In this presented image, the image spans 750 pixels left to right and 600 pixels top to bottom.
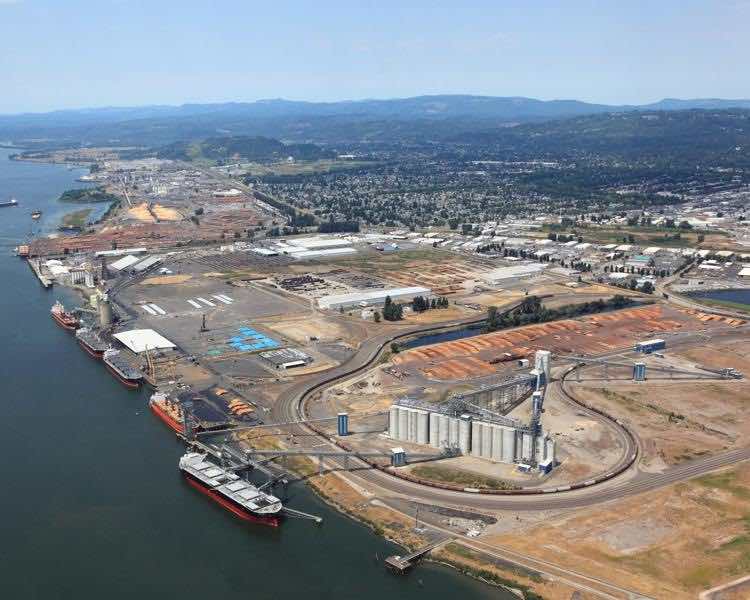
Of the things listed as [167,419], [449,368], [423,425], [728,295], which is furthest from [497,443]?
[728,295]

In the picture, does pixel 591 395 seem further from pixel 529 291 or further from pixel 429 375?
pixel 529 291

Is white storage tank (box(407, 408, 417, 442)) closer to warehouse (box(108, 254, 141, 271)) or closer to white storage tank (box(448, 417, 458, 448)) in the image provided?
white storage tank (box(448, 417, 458, 448))

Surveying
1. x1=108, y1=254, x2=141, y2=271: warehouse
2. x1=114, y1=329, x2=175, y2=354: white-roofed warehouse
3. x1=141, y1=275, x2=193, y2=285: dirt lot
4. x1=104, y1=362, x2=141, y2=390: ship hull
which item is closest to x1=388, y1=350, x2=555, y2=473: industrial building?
x1=104, y1=362, x2=141, y2=390: ship hull

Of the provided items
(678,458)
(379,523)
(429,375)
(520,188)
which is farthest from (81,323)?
(520,188)

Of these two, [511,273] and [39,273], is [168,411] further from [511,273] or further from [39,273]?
[39,273]

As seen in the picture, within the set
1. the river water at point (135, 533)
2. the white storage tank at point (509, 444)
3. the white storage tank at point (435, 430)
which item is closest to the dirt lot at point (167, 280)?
the river water at point (135, 533)

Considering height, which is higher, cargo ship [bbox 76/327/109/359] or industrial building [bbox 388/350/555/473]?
industrial building [bbox 388/350/555/473]
